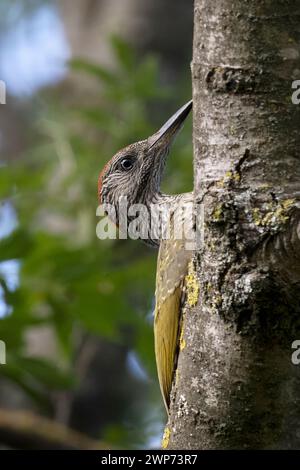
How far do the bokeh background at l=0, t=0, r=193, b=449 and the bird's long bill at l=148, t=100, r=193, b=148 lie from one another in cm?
67

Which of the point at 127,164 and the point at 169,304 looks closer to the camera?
the point at 169,304

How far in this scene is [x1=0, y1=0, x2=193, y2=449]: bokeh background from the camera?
5004 mm

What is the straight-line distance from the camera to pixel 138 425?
22.3 ft

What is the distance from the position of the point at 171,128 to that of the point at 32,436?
6.54ft

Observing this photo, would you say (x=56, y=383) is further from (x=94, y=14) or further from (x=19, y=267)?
(x=94, y=14)

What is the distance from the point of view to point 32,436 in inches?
192

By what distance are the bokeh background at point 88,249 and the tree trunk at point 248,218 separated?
218 centimetres

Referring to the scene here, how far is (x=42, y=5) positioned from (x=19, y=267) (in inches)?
248

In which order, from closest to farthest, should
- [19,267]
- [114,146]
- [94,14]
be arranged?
[19,267], [114,146], [94,14]

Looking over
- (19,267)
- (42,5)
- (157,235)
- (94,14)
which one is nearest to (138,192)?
(157,235)
